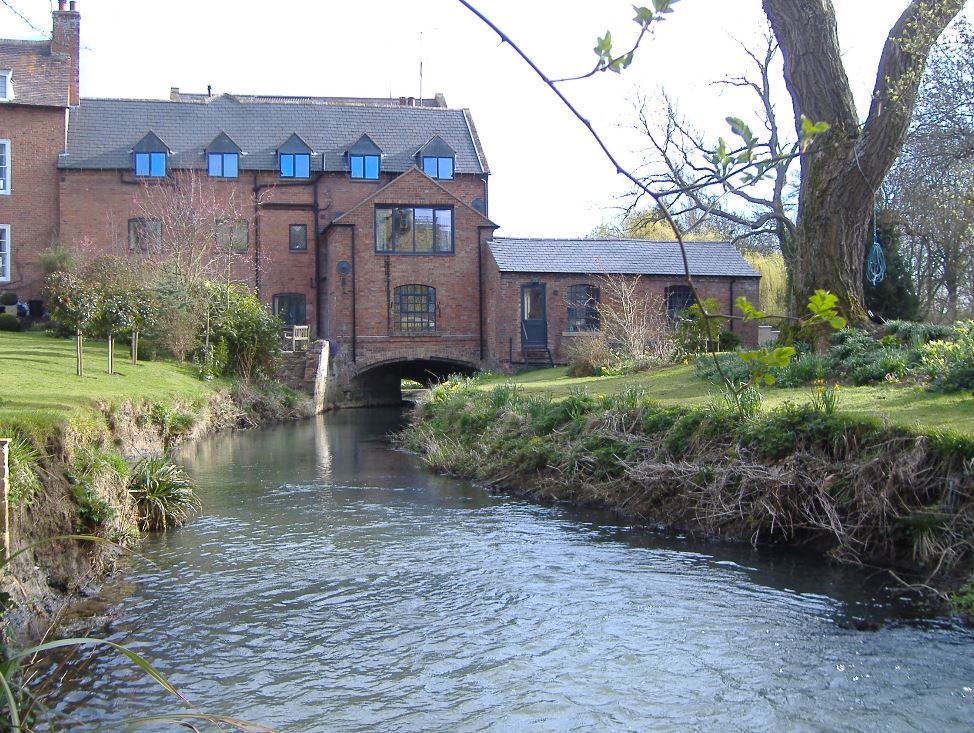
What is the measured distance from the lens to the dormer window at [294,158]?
3859cm

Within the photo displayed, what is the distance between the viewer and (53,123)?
120 feet

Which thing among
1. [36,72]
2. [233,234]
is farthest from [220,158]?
[36,72]

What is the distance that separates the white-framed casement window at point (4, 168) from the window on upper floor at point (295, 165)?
10.0 m

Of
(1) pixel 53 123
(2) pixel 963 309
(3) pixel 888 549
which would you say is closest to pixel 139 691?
(3) pixel 888 549

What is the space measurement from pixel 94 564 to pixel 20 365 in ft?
39.3

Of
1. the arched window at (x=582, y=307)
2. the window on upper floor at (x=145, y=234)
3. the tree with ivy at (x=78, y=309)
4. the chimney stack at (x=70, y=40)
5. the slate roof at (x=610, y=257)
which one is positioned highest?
the chimney stack at (x=70, y=40)

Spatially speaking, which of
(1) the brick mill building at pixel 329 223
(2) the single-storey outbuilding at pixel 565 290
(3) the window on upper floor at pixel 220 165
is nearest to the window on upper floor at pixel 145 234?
(1) the brick mill building at pixel 329 223

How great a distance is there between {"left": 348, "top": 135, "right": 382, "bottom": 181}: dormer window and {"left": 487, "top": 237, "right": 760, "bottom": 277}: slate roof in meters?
6.55

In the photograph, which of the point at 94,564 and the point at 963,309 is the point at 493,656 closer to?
the point at 94,564

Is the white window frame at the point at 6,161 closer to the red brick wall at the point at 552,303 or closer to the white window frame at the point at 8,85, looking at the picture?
the white window frame at the point at 8,85

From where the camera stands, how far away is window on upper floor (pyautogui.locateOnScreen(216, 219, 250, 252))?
3678 centimetres

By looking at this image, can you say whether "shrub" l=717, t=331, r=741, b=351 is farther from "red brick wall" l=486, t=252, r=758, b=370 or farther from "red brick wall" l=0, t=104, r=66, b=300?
"red brick wall" l=0, t=104, r=66, b=300

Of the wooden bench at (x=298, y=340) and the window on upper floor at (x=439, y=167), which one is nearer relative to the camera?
the wooden bench at (x=298, y=340)

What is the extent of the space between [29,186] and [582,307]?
846 inches
